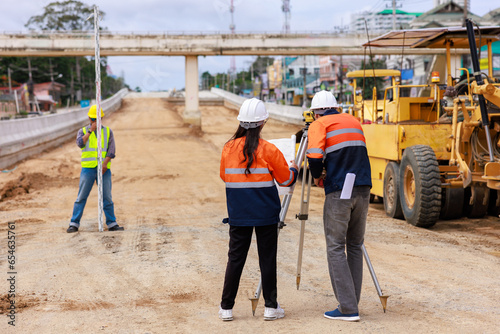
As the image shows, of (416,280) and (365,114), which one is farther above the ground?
(365,114)

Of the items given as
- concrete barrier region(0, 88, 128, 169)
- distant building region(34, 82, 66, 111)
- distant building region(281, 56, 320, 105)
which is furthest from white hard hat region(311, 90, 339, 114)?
distant building region(34, 82, 66, 111)

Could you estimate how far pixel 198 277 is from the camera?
7.12 metres

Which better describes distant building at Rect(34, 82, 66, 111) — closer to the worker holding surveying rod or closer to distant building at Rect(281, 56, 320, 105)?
distant building at Rect(281, 56, 320, 105)

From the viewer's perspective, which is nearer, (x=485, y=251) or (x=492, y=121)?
(x=485, y=251)

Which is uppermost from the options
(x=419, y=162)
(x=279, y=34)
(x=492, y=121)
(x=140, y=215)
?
(x=279, y=34)

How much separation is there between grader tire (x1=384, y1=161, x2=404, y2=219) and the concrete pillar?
29391mm

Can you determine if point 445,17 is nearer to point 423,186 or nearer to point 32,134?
point 32,134

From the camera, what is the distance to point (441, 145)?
36.0 ft

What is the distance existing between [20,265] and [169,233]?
2.67 meters

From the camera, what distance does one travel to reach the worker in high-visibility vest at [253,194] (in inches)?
214

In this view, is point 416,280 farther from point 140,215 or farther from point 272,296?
point 140,215

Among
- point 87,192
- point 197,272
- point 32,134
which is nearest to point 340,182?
point 197,272

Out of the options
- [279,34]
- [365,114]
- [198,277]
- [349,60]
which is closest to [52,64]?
[349,60]

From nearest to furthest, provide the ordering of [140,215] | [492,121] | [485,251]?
[485,251]
[492,121]
[140,215]
